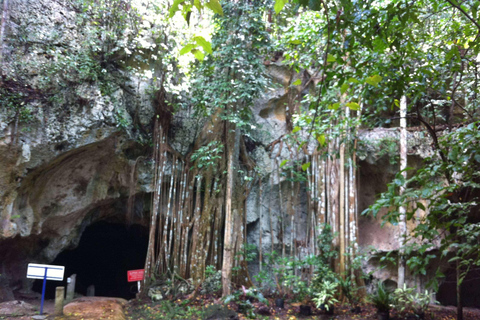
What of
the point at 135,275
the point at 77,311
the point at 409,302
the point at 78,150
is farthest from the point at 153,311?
the point at 409,302

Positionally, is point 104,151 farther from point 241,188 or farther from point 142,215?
point 241,188

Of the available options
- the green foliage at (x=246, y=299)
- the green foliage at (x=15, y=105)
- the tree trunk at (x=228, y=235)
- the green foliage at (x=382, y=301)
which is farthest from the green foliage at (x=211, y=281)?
the green foliage at (x=15, y=105)

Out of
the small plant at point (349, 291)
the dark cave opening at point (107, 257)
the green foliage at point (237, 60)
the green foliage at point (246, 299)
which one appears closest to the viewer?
the green foliage at point (246, 299)

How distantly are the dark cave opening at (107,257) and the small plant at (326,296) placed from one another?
397 cm

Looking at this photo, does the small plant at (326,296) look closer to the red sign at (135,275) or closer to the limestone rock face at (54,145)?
the red sign at (135,275)

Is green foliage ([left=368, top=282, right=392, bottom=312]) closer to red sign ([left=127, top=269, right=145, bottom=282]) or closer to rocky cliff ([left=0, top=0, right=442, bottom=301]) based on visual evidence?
rocky cliff ([left=0, top=0, right=442, bottom=301])

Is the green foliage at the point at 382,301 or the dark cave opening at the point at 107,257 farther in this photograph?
the dark cave opening at the point at 107,257

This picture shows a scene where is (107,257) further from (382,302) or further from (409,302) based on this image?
(409,302)

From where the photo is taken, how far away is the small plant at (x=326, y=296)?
181 inches

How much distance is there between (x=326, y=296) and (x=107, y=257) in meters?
5.77

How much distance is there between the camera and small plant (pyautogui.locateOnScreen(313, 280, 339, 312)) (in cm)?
461

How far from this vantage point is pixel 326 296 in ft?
15.5

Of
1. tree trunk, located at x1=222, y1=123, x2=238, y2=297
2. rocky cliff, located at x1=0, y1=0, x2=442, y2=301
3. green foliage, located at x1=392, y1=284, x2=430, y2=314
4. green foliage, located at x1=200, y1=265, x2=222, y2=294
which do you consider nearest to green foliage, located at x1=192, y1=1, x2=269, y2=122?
tree trunk, located at x1=222, y1=123, x2=238, y2=297

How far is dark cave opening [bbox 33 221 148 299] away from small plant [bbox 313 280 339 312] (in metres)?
3.97
